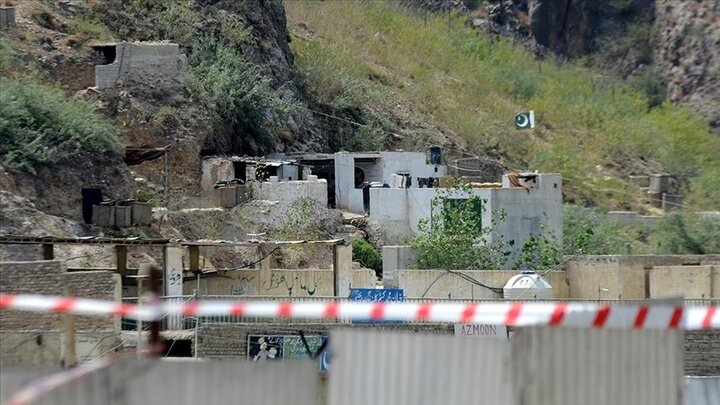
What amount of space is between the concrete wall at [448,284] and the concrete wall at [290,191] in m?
5.89

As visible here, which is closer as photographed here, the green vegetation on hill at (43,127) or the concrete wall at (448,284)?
the concrete wall at (448,284)

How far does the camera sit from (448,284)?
1020 inches

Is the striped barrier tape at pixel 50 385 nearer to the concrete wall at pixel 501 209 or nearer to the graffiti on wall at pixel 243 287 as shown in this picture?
the graffiti on wall at pixel 243 287

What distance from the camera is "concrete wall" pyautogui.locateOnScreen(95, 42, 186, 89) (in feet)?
106

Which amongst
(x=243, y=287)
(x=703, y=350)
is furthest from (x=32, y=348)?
(x=243, y=287)

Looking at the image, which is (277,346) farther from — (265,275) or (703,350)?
(265,275)

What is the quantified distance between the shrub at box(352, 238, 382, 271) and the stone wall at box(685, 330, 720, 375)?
11.7m

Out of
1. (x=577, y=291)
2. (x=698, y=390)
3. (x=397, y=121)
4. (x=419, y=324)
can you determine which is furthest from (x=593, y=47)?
(x=698, y=390)

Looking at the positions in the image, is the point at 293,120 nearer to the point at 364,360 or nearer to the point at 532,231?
the point at 532,231

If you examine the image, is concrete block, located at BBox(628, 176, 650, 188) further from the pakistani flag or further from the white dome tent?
the white dome tent

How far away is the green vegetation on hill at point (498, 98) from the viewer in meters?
43.6

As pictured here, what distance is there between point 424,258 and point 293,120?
8.70 metres

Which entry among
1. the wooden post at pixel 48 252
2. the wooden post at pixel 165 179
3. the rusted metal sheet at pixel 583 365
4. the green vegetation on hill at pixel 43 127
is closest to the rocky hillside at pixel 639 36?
the wooden post at pixel 165 179

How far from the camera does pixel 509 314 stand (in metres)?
7.38
